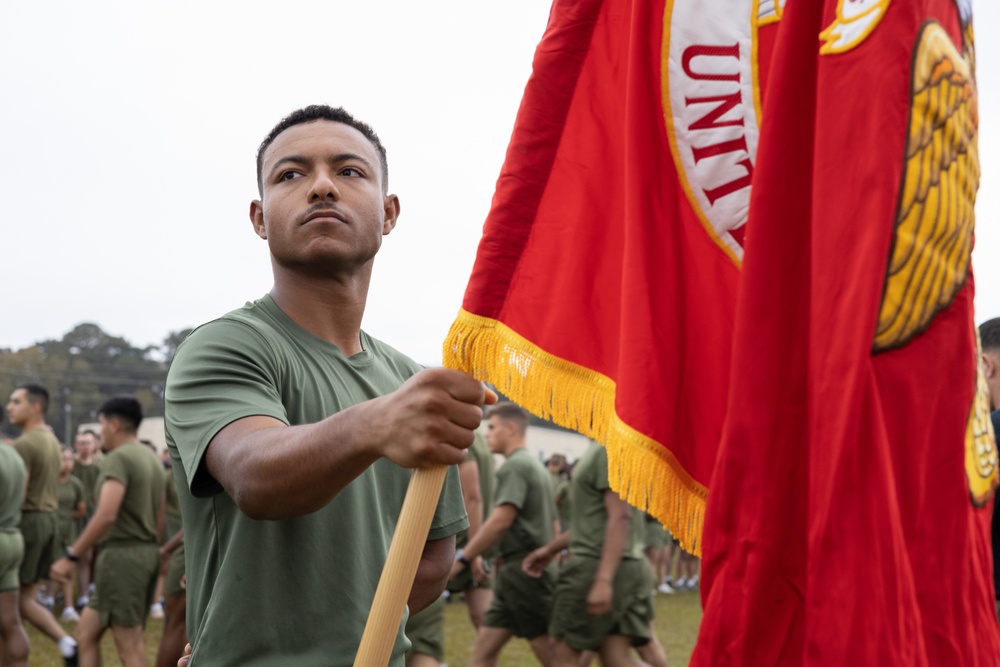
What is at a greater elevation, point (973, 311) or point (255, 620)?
point (973, 311)

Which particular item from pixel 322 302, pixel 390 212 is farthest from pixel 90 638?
pixel 322 302

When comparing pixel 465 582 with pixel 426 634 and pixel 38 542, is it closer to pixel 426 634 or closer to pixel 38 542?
pixel 426 634

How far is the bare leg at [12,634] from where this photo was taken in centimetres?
772

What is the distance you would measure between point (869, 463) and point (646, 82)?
84cm

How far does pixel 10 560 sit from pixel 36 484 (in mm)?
1881

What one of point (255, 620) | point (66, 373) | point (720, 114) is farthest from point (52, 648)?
point (66, 373)

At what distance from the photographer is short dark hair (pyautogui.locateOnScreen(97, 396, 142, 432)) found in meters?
7.58

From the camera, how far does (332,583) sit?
7.11 ft

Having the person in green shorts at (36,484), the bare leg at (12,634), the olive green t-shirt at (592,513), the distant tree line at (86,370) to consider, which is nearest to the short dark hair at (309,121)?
the olive green t-shirt at (592,513)

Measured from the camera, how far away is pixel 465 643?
10805 mm

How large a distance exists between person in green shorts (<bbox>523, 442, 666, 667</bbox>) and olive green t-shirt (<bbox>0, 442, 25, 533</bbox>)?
13.3 ft

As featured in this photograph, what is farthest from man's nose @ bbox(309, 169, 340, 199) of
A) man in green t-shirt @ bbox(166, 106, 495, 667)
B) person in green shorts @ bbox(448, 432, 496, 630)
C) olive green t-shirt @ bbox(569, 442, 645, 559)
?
person in green shorts @ bbox(448, 432, 496, 630)

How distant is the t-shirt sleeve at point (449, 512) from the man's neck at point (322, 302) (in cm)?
43

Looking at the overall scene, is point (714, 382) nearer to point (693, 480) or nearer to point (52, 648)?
point (693, 480)
